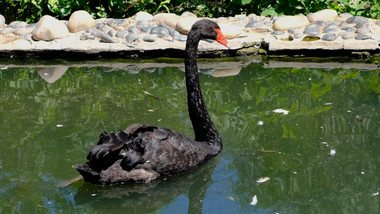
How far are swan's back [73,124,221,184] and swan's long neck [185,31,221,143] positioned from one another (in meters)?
0.28

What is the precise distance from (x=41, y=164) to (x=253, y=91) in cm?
249

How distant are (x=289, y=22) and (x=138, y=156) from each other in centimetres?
430

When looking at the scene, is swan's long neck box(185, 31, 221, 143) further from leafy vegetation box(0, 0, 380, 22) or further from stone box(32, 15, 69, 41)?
leafy vegetation box(0, 0, 380, 22)

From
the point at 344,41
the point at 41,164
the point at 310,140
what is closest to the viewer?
the point at 41,164

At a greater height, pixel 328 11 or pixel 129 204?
pixel 328 11

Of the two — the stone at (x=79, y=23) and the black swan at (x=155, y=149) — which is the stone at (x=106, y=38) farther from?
the black swan at (x=155, y=149)

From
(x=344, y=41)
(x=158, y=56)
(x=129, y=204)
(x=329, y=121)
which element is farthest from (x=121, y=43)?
(x=129, y=204)

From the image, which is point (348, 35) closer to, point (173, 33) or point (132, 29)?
point (173, 33)

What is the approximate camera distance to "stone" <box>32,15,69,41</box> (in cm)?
780

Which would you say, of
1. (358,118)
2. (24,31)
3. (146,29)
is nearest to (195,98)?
(358,118)

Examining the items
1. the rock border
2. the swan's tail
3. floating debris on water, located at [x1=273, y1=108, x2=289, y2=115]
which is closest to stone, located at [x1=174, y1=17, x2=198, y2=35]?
the rock border

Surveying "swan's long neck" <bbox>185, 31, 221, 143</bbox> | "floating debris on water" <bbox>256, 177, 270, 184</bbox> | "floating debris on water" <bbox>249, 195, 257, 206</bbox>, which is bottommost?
"floating debris on water" <bbox>249, 195, 257, 206</bbox>

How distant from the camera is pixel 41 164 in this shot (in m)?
4.49

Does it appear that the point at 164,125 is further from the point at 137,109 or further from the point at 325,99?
the point at 325,99
